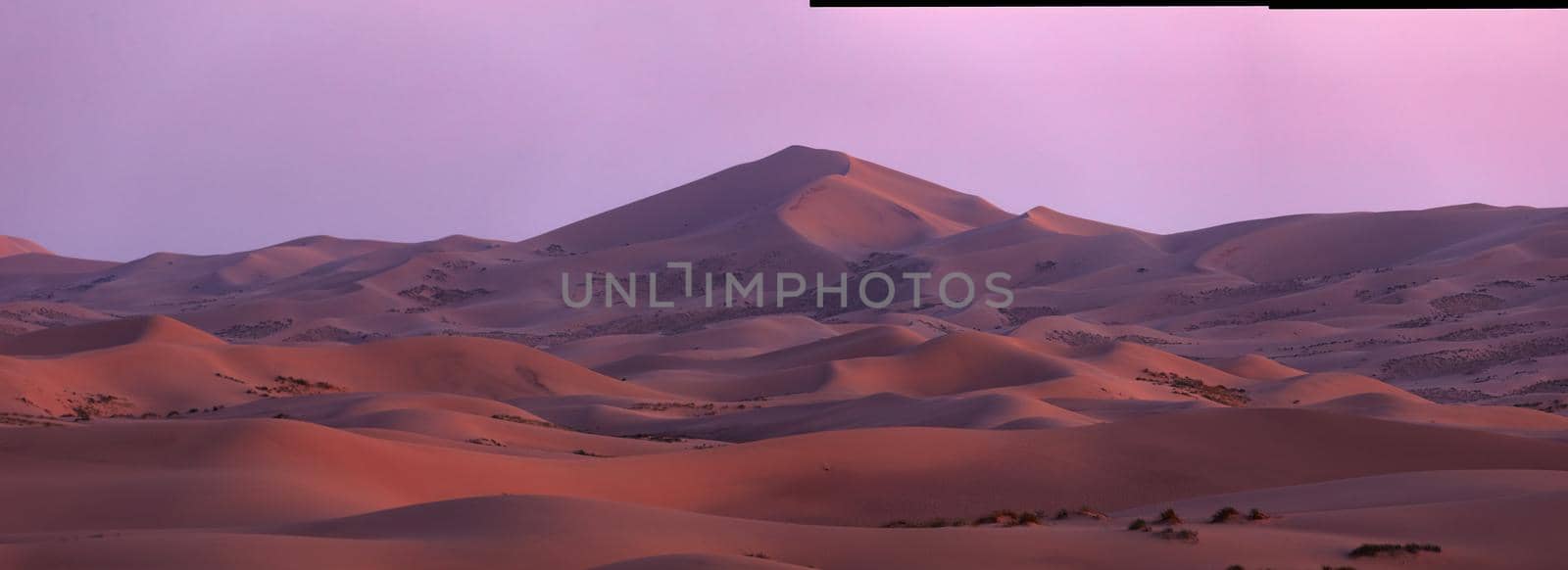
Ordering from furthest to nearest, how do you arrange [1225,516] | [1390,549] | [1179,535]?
[1225,516], [1179,535], [1390,549]

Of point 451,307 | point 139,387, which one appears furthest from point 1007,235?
point 139,387

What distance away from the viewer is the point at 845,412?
31.8m

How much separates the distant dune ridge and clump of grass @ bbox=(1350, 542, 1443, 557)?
66 millimetres

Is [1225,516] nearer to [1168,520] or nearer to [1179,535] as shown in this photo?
[1168,520]

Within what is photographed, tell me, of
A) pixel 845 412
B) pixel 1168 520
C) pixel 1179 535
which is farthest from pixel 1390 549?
pixel 845 412

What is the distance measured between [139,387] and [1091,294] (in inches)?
2107

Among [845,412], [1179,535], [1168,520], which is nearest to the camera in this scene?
[1179,535]

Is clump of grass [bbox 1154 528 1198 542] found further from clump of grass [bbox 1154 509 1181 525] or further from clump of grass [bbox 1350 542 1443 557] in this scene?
clump of grass [bbox 1350 542 1443 557]

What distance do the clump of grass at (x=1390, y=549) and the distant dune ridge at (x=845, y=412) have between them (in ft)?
0.22

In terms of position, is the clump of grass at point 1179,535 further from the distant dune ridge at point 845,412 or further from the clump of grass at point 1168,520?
the clump of grass at point 1168,520

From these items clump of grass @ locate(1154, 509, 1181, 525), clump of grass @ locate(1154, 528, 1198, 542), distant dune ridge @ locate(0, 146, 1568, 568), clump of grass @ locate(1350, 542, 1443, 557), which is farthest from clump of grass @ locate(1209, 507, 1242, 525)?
clump of grass @ locate(1350, 542, 1443, 557)

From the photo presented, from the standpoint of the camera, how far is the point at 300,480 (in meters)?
16.2

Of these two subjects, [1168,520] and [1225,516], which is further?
[1225,516]

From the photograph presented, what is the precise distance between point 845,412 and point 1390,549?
2119 centimetres
